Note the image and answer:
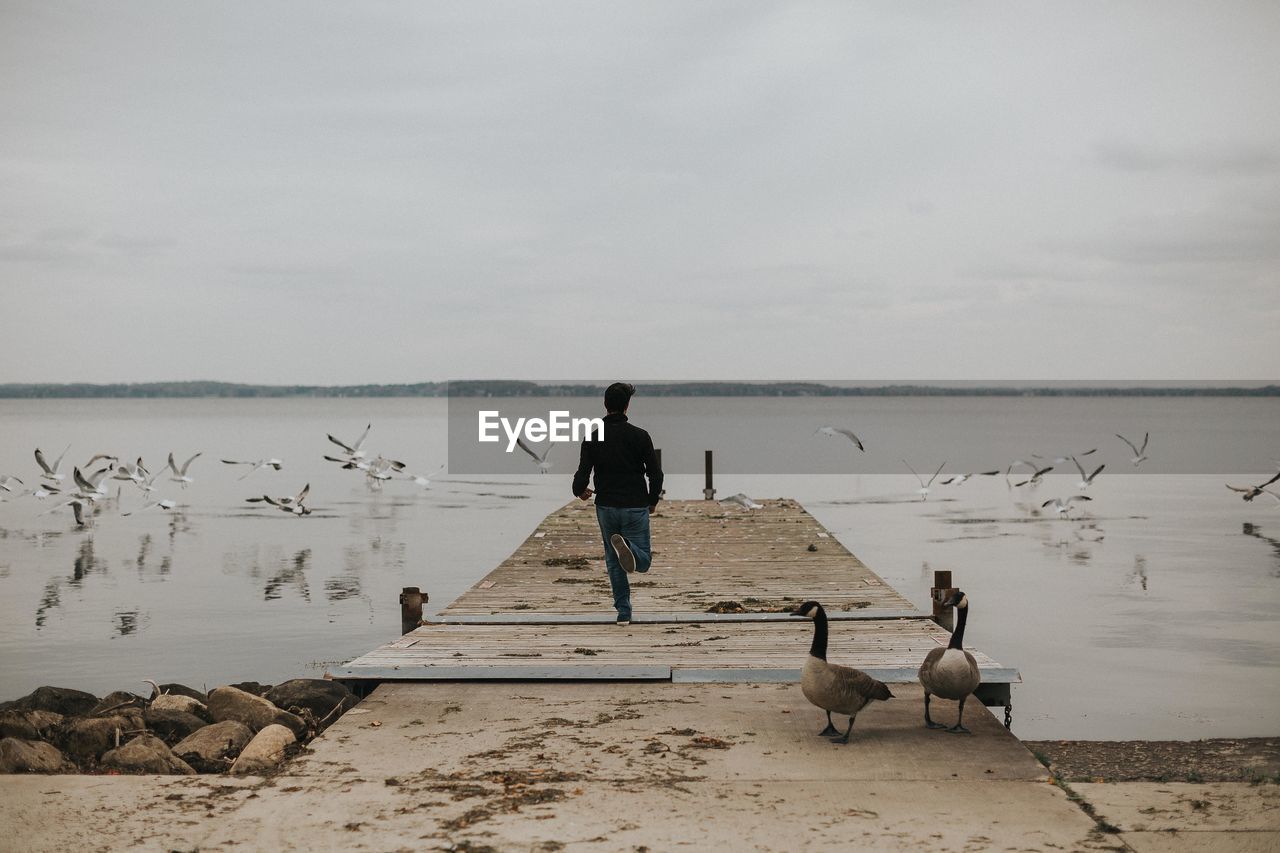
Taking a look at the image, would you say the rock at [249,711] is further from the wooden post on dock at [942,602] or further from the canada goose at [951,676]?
the wooden post on dock at [942,602]

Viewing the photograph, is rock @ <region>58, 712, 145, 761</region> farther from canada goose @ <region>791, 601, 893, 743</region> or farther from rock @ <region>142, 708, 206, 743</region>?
canada goose @ <region>791, 601, 893, 743</region>

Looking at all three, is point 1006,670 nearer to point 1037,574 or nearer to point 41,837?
point 41,837

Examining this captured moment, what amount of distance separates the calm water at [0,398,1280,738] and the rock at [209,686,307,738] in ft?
17.9

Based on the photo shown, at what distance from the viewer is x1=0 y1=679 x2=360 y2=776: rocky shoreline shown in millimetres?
7867

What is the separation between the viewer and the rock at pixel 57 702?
1089cm

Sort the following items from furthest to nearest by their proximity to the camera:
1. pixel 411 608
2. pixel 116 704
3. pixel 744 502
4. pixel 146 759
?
pixel 744 502
pixel 411 608
pixel 116 704
pixel 146 759

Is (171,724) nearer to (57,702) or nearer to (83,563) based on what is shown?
(57,702)

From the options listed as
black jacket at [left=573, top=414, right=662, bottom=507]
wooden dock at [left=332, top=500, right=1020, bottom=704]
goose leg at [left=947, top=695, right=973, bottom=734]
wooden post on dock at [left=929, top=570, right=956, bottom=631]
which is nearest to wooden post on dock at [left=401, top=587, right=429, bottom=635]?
wooden dock at [left=332, top=500, right=1020, bottom=704]

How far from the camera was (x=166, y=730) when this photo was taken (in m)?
9.27

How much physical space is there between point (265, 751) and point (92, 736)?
189 cm

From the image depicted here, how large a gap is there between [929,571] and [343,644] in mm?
12131

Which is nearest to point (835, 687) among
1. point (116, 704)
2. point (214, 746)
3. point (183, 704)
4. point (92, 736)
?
point (214, 746)

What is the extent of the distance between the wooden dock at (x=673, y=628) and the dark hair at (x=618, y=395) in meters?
2.04

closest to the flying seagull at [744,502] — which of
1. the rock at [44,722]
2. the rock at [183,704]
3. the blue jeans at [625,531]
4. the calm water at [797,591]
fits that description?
the calm water at [797,591]
